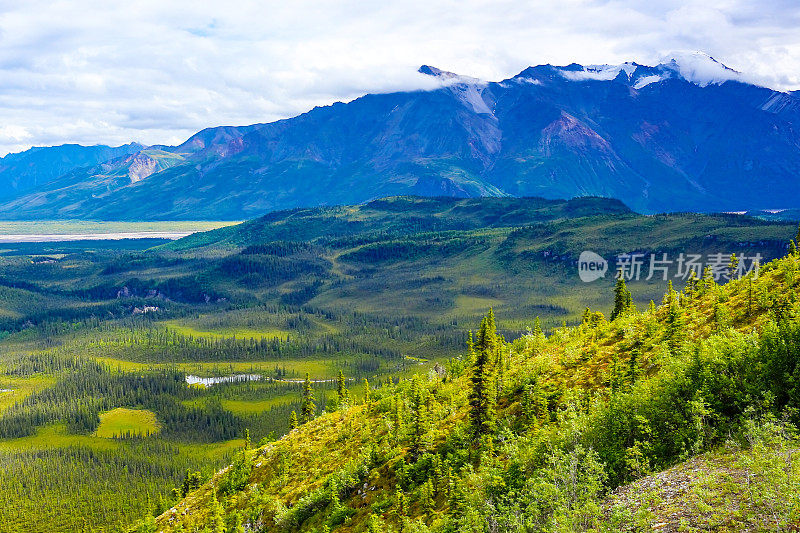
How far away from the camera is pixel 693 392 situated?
37562 millimetres

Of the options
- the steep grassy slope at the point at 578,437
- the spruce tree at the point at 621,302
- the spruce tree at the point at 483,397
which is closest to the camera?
the steep grassy slope at the point at 578,437

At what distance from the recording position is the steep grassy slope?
30328mm

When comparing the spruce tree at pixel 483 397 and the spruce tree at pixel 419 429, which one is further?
the spruce tree at pixel 419 429

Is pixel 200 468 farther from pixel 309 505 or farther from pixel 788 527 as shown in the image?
pixel 788 527

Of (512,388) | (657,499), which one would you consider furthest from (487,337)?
(657,499)

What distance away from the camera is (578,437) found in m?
39.3

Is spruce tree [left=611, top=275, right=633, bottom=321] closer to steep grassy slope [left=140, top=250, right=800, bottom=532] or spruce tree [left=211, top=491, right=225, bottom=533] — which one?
steep grassy slope [left=140, top=250, right=800, bottom=532]

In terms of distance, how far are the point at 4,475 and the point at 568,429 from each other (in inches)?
7211

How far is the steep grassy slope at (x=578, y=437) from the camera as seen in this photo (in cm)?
3033

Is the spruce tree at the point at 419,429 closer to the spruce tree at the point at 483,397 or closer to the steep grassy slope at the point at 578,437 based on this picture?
the steep grassy slope at the point at 578,437

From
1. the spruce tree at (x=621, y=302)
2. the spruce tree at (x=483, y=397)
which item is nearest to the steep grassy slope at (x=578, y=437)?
the spruce tree at (x=483, y=397)

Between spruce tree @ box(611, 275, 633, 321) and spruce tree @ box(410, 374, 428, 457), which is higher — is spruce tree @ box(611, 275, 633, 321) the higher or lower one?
the higher one

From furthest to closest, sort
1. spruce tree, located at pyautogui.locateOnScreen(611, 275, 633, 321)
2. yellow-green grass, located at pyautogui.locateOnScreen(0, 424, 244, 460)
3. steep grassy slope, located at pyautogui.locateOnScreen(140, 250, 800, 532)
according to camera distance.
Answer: yellow-green grass, located at pyautogui.locateOnScreen(0, 424, 244, 460)
spruce tree, located at pyautogui.locateOnScreen(611, 275, 633, 321)
steep grassy slope, located at pyautogui.locateOnScreen(140, 250, 800, 532)

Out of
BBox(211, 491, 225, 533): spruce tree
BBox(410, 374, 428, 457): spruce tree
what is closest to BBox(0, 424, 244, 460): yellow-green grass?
BBox(211, 491, 225, 533): spruce tree
